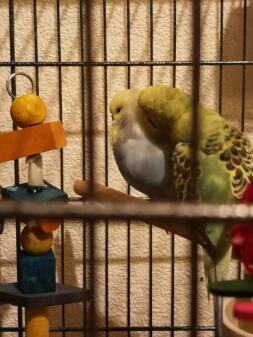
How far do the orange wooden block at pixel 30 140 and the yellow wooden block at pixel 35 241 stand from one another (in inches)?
4.3

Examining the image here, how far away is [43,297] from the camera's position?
0.84 metres

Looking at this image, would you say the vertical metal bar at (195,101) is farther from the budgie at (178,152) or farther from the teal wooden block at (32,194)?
the teal wooden block at (32,194)

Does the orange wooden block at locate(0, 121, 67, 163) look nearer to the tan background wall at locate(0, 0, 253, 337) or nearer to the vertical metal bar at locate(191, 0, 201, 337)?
the tan background wall at locate(0, 0, 253, 337)

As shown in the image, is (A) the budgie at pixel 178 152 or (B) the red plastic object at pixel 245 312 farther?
(A) the budgie at pixel 178 152

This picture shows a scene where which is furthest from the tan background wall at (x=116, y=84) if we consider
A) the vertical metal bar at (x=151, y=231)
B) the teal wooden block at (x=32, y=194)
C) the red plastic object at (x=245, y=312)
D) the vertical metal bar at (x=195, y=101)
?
the vertical metal bar at (x=195, y=101)

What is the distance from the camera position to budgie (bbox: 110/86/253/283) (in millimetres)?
714

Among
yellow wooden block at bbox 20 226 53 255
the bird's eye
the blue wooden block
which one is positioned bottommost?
the blue wooden block

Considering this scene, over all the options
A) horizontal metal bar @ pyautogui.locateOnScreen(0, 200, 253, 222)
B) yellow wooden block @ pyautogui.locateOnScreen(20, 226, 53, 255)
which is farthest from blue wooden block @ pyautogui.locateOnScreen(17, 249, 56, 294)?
horizontal metal bar @ pyautogui.locateOnScreen(0, 200, 253, 222)

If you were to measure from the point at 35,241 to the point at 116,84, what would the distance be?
409 mm

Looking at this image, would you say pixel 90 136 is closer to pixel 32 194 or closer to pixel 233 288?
pixel 233 288

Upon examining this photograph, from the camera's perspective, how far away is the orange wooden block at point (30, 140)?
812 millimetres

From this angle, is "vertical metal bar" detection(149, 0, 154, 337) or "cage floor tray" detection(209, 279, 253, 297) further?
"vertical metal bar" detection(149, 0, 154, 337)

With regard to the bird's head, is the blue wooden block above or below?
below

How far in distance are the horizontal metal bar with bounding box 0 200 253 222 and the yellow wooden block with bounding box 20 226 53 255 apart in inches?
23.6
